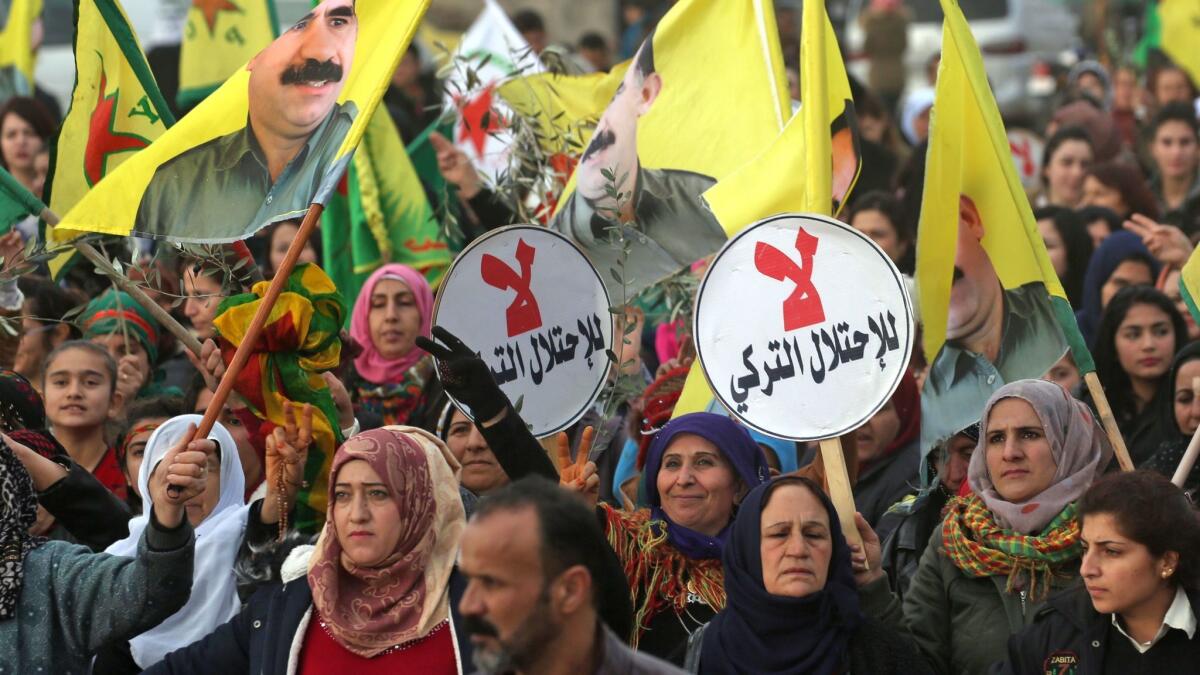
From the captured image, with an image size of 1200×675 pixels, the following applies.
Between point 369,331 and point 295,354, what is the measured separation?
2103mm

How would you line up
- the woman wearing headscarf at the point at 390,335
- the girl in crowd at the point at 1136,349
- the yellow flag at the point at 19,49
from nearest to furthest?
the girl in crowd at the point at 1136,349
the woman wearing headscarf at the point at 390,335
the yellow flag at the point at 19,49

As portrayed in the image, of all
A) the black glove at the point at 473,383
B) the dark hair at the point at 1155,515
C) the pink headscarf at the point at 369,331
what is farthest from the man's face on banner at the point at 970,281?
the pink headscarf at the point at 369,331

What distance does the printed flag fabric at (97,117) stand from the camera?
6301 millimetres

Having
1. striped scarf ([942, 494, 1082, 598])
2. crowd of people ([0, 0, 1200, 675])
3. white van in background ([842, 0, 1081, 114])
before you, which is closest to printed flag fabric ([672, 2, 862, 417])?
crowd of people ([0, 0, 1200, 675])

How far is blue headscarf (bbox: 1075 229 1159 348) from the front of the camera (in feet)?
26.8

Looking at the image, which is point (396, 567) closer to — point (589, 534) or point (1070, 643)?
point (589, 534)

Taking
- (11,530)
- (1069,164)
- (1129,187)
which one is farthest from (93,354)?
(1069,164)

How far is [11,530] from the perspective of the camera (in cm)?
471

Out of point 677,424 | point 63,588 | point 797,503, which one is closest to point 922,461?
point 677,424

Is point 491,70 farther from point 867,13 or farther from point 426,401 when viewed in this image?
point 867,13

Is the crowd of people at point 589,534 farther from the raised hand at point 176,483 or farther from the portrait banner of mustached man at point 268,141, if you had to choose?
the portrait banner of mustached man at point 268,141

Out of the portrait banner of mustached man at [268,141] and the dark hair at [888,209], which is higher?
the portrait banner of mustached man at [268,141]

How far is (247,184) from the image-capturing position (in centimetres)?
Result: 545

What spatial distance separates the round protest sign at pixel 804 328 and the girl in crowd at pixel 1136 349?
6.73 feet
